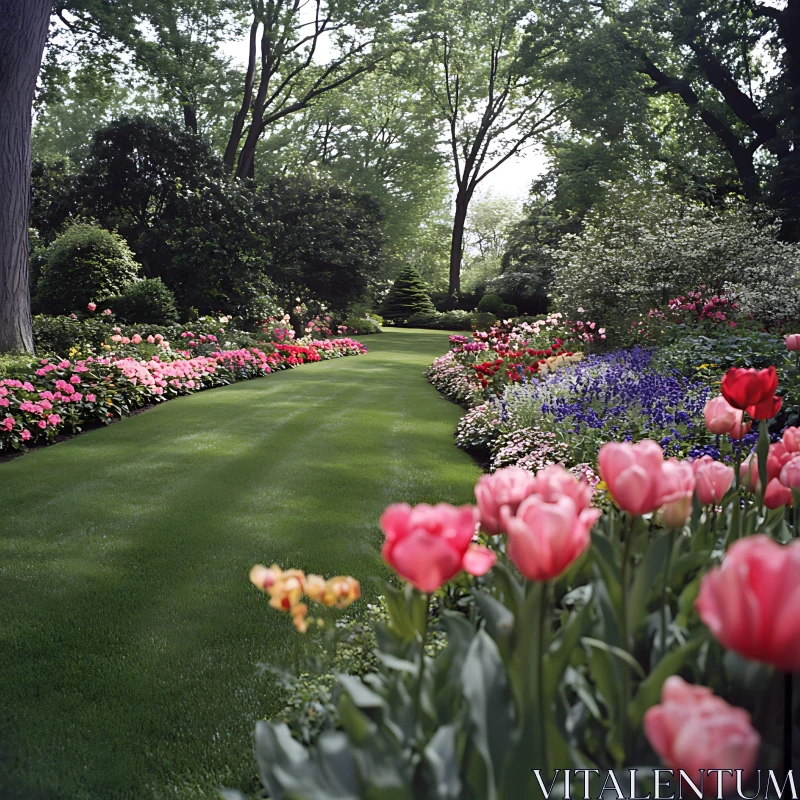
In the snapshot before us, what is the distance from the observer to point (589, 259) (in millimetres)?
14289

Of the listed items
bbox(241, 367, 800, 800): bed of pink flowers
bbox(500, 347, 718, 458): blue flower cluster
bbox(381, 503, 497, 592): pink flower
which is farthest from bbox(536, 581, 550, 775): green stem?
bbox(500, 347, 718, 458): blue flower cluster

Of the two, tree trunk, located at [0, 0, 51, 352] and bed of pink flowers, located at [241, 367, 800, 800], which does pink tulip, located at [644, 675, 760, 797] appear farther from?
tree trunk, located at [0, 0, 51, 352]

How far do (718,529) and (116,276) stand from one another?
14.8m

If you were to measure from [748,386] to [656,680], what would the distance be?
1.09m

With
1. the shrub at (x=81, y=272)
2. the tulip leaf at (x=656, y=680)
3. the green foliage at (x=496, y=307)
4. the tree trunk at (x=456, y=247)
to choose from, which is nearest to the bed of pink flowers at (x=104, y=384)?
the shrub at (x=81, y=272)

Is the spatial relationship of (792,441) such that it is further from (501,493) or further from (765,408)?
(501,493)

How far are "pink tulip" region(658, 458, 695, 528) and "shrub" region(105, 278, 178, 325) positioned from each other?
1397 centimetres

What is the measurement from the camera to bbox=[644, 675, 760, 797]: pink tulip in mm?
727

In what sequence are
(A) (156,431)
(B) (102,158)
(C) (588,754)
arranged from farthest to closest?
(B) (102,158), (A) (156,431), (C) (588,754)

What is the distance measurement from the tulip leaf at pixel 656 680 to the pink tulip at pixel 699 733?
31 cm

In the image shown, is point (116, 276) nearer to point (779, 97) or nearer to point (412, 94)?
point (779, 97)

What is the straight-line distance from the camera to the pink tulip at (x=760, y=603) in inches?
28.6

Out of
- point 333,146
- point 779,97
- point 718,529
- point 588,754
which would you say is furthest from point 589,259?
point 333,146

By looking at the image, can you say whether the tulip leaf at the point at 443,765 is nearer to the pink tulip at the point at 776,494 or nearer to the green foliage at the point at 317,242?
the pink tulip at the point at 776,494
